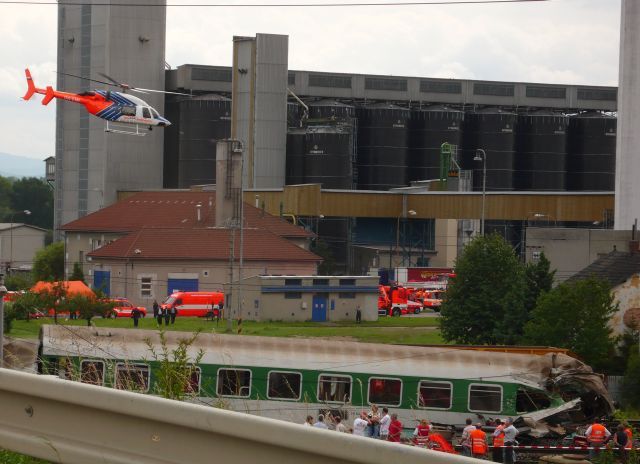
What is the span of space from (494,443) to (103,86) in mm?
76683

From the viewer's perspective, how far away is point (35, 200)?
16300 centimetres

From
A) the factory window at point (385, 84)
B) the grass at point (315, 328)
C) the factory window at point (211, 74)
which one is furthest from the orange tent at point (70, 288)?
the factory window at point (385, 84)

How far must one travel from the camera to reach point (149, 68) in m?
96.1

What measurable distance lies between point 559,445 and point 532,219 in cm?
6396

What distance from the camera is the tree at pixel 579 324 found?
3578cm

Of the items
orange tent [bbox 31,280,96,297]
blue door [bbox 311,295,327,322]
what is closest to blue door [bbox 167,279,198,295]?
orange tent [bbox 31,280,96,297]

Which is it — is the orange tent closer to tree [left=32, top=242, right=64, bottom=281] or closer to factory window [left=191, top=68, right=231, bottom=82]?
tree [left=32, top=242, right=64, bottom=281]

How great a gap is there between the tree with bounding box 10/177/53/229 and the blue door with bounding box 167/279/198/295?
319 feet

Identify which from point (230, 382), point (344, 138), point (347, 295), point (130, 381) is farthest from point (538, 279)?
point (344, 138)

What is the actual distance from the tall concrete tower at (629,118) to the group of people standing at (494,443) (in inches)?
1840

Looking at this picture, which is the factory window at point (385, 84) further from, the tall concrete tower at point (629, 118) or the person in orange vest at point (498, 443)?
the person in orange vest at point (498, 443)

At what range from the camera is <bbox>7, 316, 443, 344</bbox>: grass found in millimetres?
44656

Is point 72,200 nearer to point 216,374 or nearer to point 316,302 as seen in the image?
point 316,302

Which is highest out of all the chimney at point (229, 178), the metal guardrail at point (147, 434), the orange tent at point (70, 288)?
the chimney at point (229, 178)
